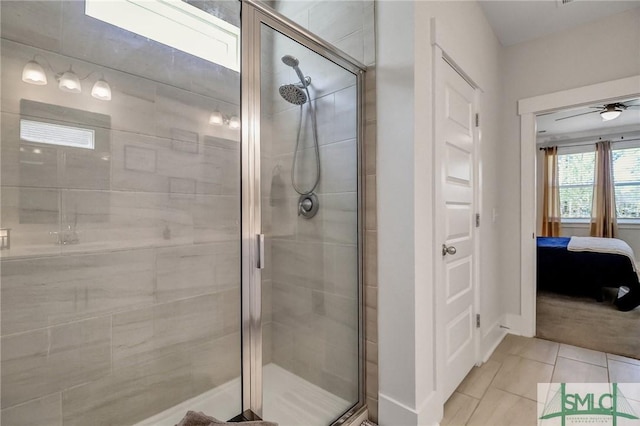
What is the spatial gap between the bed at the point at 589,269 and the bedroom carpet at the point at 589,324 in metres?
0.17

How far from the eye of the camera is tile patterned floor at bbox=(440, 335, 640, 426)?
5.56ft

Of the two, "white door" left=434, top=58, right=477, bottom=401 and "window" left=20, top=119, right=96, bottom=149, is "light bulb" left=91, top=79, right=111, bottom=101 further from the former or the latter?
"white door" left=434, top=58, right=477, bottom=401

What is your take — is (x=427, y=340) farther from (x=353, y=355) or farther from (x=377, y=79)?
(x=377, y=79)

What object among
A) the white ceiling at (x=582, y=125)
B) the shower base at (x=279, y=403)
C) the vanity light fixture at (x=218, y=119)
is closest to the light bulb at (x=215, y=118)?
the vanity light fixture at (x=218, y=119)

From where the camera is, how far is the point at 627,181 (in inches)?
221

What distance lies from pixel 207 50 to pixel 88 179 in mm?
961

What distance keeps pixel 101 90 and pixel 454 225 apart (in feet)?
6.70

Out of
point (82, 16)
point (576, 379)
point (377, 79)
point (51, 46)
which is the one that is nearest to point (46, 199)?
point (51, 46)

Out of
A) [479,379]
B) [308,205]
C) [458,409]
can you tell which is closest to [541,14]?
[308,205]

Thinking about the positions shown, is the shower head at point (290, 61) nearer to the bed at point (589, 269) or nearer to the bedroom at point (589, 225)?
the bedroom at point (589, 225)

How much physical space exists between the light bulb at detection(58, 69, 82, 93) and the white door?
1.75 meters

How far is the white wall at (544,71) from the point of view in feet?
7.80

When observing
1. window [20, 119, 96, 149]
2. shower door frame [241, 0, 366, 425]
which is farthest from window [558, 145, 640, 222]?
window [20, 119, 96, 149]

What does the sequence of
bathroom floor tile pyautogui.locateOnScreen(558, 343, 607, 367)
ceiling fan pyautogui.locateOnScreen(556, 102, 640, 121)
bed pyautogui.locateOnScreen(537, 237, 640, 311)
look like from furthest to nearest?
ceiling fan pyautogui.locateOnScreen(556, 102, 640, 121) < bed pyautogui.locateOnScreen(537, 237, 640, 311) < bathroom floor tile pyautogui.locateOnScreen(558, 343, 607, 367)
